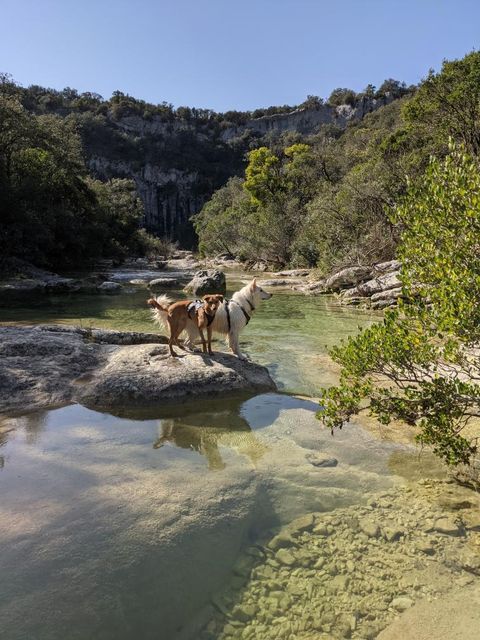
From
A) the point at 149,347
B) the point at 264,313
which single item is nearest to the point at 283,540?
the point at 149,347

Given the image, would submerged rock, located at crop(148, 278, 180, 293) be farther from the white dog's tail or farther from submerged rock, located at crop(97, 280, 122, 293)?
the white dog's tail

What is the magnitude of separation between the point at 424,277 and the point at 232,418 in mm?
3793

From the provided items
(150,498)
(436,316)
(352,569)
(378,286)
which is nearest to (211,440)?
(150,498)

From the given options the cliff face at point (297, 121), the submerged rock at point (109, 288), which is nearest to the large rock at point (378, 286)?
the submerged rock at point (109, 288)

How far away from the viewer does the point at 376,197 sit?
30.1m

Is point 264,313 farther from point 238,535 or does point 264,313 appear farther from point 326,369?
point 238,535

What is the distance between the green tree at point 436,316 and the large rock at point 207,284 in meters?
21.4

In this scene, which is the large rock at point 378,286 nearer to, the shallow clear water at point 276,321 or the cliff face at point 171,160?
the shallow clear water at point 276,321

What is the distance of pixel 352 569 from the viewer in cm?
368

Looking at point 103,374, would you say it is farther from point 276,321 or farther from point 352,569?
point 276,321

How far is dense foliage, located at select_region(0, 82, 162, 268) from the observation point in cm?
3256

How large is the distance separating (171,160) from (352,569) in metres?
159

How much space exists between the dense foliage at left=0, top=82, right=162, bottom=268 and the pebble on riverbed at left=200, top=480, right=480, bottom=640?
32469mm

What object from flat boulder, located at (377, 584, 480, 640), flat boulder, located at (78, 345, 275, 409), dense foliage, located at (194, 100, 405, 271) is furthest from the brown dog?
flat boulder, located at (377, 584, 480, 640)
